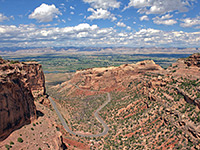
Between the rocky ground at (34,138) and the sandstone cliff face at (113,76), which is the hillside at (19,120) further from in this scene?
the sandstone cliff face at (113,76)

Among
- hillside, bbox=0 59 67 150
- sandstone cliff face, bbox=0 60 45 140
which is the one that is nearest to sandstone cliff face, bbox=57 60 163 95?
hillside, bbox=0 59 67 150

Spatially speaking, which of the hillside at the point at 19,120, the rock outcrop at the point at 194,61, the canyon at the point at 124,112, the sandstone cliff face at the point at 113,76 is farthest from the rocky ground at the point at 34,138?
the rock outcrop at the point at 194,61

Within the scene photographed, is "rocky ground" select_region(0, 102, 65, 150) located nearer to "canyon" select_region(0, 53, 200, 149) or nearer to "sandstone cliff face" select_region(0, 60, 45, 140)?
"canyon" select_region(0, 53, 200, 149)

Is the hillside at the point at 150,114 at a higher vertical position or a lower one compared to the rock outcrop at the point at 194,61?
lower

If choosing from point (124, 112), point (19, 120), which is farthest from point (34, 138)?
point (124, 112)

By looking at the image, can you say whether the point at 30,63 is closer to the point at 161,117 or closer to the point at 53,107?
the point at 53,107

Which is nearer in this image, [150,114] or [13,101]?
[13,101]

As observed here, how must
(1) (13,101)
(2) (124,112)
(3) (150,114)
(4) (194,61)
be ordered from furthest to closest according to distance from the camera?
(4) (194,61)
(2) (124,112)
(3) (150,114)
(1) (13,101)

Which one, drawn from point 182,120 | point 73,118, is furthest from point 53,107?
point 182,120

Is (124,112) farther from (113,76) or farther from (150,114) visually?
(113,76)
